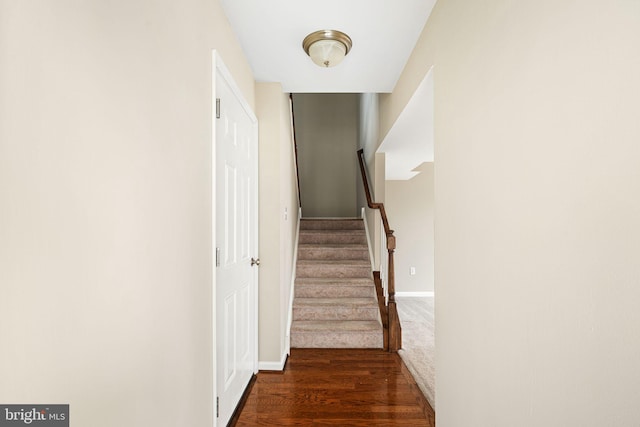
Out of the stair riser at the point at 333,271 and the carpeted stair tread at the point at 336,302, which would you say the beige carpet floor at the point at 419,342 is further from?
the stair riser at the point at 333,271

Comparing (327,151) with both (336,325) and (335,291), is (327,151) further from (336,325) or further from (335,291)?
(336,325)

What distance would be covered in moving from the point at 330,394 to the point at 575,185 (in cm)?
214

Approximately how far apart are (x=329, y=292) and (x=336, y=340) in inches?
23.4

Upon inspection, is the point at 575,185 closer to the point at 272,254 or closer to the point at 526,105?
the point at 526,105

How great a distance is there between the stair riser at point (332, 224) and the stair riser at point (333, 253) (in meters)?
0.57

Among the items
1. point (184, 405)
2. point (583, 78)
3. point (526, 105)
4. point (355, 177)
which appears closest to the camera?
point (583, 78)

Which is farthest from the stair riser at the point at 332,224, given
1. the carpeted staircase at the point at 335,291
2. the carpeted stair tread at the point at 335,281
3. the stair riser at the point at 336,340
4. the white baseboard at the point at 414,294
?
the white baseboard at the point at 414,294

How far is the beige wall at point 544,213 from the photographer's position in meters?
0.69

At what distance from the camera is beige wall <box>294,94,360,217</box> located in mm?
5883

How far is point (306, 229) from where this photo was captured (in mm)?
4918

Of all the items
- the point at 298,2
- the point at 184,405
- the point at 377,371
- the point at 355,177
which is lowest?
the point at 377,371

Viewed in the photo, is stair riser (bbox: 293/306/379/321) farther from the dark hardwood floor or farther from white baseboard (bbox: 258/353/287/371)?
white baseboard (bbox: 258/353/287/371)

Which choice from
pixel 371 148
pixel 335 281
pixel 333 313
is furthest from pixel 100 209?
pixel 371 148

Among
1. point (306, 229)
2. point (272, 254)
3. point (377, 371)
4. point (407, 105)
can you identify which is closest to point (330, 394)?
point (377, 371)
